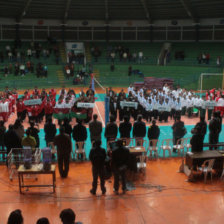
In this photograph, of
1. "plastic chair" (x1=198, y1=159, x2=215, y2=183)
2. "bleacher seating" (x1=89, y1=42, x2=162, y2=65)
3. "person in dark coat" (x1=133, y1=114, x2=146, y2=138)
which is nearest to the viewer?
"plastic chair" (x1=198, y1=159, x2=215, y2=183)

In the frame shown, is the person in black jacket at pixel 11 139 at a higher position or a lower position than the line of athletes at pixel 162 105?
lower

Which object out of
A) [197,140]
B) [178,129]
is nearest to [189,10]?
[178,129]

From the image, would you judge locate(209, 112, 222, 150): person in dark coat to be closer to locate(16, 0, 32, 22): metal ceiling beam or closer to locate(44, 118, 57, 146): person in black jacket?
locate(44, 118, 57, 146): person in black jacket

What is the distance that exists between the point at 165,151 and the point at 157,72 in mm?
22998

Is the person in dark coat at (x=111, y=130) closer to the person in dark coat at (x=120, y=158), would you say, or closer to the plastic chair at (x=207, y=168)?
the person in dark coat at (x=120, y=158)

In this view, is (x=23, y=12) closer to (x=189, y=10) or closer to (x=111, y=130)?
(x=189, y=10)

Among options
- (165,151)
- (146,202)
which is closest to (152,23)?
(165,151)

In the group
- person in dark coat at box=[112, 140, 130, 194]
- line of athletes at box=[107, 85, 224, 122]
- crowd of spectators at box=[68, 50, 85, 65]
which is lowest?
person in dark coat at box=[112, 140, 130, 194]

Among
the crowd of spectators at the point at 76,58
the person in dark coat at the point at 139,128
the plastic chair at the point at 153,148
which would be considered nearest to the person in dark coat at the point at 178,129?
the plastic chair at the point at 153,148

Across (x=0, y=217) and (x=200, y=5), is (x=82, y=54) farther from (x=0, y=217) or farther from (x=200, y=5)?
(x=0, y=217)

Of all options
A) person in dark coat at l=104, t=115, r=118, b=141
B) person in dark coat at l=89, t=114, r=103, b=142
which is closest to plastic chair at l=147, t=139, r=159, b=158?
person in dark coat at l=104, t=115, r=118, b=141

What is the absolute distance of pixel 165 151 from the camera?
530 inches

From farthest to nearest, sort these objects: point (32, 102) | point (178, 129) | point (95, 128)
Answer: point (32, 102) < point (178, 129) < point (95, 128)

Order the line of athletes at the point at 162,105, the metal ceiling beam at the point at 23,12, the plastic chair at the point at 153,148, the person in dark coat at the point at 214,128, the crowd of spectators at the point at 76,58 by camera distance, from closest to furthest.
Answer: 1. the plastic chair at the point at 153,148
2. the person in dark coat at the point at 214,128
3. the line of athletes at the point at 162,105
4. the metal ceiling beam at the point at 23,12
5. the crowd of spectators at the point at 76,58
